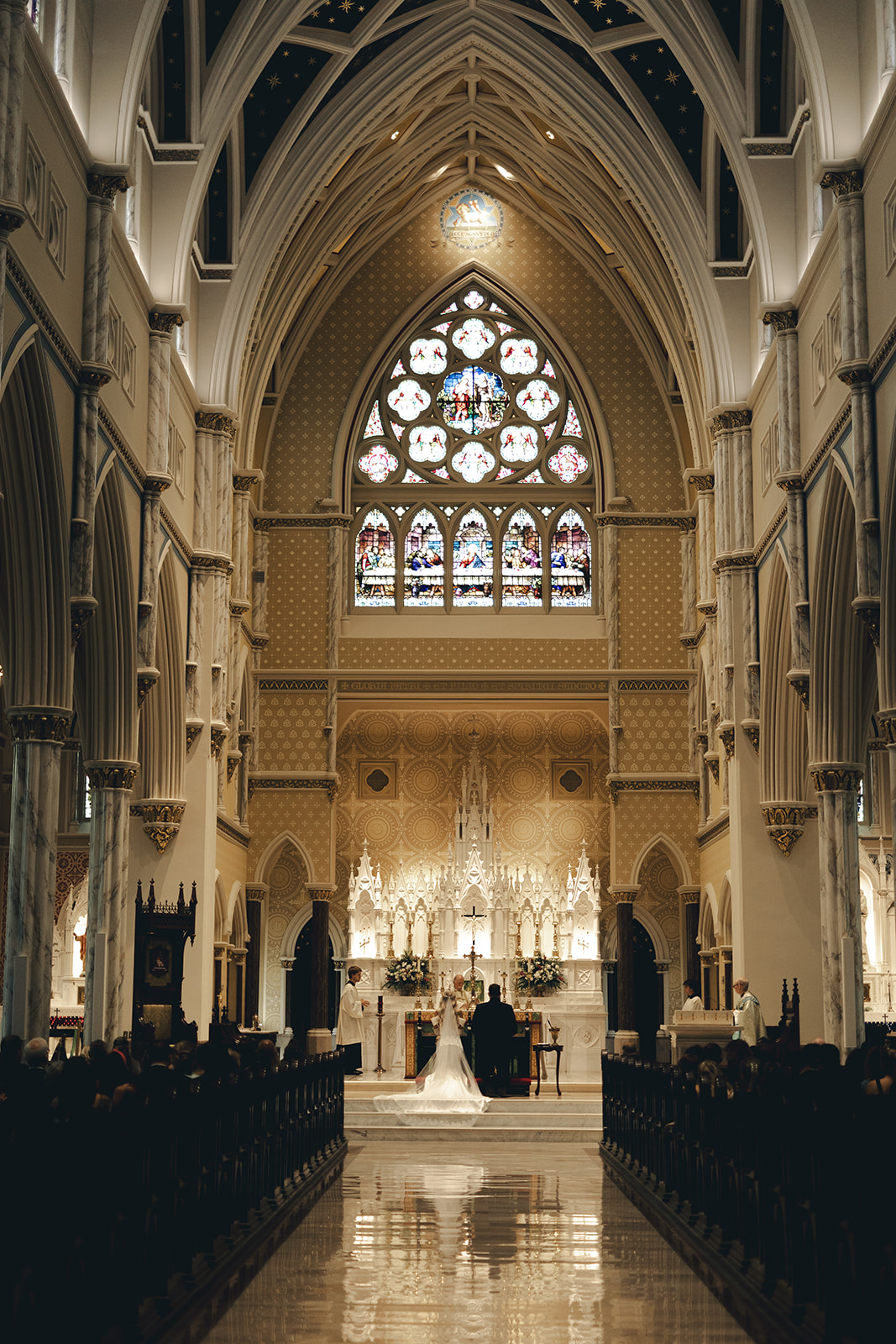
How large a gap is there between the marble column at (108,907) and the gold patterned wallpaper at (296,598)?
11.3m

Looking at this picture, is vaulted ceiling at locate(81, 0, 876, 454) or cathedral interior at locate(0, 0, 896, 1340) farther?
vaulted ceiling at locate(81, 0, 876, 454)

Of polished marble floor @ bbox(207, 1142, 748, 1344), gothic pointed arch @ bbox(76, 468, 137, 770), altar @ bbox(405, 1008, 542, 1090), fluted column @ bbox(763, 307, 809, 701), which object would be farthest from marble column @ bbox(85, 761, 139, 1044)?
fluted column @ bbox(763, 307, 809, 701)

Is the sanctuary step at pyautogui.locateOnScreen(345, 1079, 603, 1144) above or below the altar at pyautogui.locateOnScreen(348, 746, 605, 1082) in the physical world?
below

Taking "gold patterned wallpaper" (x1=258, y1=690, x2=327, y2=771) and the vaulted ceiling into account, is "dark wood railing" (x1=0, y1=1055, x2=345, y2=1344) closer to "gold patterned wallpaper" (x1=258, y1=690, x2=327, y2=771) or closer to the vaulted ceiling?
the vaulted ceiling

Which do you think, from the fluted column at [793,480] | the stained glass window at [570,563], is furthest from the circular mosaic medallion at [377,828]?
the fluted column at [793,480]

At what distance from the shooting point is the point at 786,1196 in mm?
7961

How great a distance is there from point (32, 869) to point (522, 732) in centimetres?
1863

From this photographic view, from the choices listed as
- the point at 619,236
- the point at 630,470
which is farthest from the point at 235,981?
the point at 619,236

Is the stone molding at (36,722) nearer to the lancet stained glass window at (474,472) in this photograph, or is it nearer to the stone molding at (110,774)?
the stone molding at (110,774)

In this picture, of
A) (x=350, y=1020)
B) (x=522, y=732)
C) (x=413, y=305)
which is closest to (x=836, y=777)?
(x=350, y=1020)

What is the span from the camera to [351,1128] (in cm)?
1969

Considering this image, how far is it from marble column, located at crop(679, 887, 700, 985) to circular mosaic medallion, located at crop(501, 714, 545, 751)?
178 inches

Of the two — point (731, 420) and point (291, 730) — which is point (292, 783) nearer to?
point (291, 730)

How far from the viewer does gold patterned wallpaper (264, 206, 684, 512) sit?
32.0 meters
